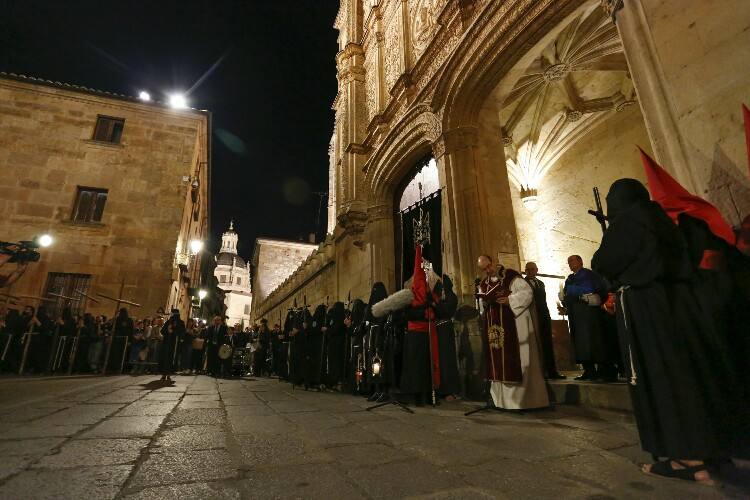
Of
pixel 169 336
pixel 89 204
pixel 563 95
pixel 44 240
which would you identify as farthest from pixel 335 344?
pixel 89 204

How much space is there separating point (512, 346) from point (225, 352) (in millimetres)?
9222

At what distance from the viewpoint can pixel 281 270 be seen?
1459 inches

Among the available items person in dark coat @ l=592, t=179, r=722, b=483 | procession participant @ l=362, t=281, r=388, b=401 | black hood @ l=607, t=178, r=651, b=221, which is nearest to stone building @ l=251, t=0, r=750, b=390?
black hood @ l=607, t=178, r=651, b=221

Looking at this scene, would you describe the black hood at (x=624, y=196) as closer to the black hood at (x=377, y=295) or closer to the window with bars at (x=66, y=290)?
the black hood at (x=377, y=295)

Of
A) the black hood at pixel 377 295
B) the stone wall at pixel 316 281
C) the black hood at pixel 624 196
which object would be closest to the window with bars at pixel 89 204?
the stone wall at pixel 316 281

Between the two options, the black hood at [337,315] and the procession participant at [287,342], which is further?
the procession participant at [287,342]

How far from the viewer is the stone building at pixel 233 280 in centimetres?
5941

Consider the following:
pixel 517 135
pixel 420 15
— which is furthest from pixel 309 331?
pixel 517 135

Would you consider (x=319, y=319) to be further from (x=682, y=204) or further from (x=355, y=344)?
(x=682, y=204)

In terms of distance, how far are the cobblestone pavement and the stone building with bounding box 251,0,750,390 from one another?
2403mm

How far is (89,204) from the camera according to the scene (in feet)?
43.4

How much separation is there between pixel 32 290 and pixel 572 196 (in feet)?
60.3

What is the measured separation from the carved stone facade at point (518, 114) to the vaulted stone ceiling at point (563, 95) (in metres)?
0.04

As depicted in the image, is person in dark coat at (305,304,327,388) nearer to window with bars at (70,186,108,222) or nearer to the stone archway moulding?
the stone archway moulding
